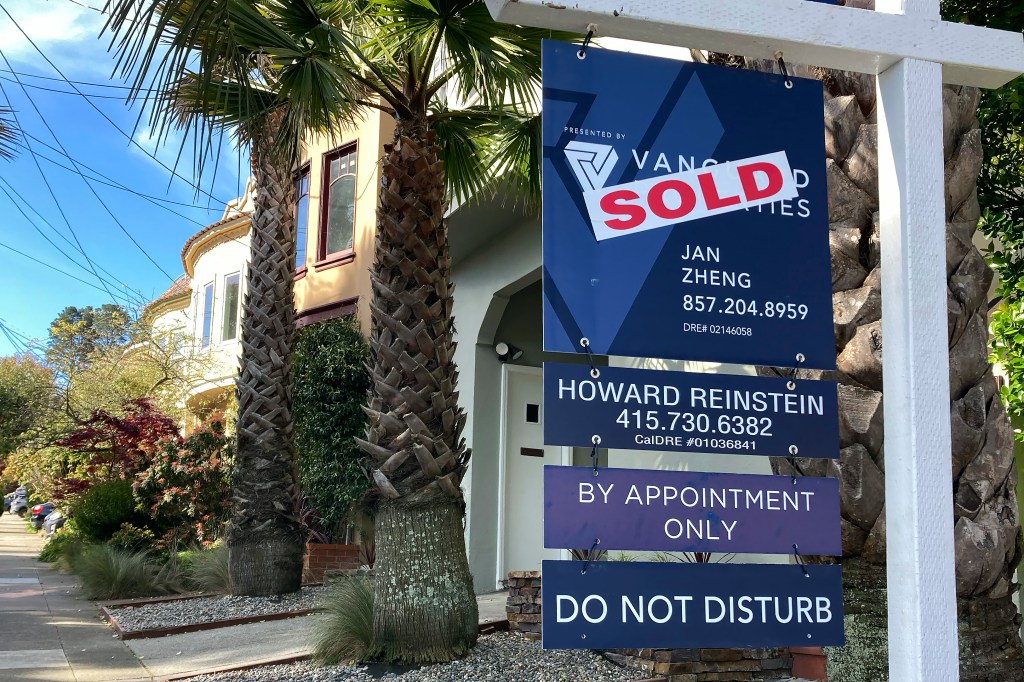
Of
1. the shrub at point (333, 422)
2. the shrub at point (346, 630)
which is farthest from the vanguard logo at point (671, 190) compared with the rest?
the shrub at point (333, 422)

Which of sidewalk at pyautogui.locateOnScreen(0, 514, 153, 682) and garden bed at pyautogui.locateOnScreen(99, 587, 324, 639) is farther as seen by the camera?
garden bed at pyautogui.locateOnScreen(99, 587, 324, 639)

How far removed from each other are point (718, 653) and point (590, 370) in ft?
13.2

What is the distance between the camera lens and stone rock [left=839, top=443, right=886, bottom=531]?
12.8ft

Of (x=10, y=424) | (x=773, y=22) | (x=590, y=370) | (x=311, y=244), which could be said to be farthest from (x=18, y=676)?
(x=10, y=424)

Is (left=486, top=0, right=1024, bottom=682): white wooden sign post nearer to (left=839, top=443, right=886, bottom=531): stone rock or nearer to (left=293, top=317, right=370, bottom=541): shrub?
(left=839, top=443, right=886, bottom=531): stone rock

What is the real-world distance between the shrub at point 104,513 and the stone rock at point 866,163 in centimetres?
1330

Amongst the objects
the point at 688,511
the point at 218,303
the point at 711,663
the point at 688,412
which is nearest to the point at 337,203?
the point at 218,303

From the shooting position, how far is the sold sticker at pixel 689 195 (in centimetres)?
325

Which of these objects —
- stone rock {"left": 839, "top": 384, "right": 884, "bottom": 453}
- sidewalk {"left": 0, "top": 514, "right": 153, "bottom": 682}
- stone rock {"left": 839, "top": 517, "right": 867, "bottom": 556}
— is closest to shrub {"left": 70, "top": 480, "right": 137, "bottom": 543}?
sidewalk {"left": 0, "top": 514, "right": 153, "bottom": 682}

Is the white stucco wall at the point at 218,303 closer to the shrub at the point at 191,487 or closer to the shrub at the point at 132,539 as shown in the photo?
the shrub at the point at 191,487

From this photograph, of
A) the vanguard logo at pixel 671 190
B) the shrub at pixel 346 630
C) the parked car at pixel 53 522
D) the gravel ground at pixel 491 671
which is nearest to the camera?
the vanguard logo at pixel 671 190

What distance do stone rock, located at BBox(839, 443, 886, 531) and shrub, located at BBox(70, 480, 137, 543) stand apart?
42.9 feet

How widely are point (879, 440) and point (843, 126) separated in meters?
1.44

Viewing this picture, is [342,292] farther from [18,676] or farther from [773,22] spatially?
[773,22]
